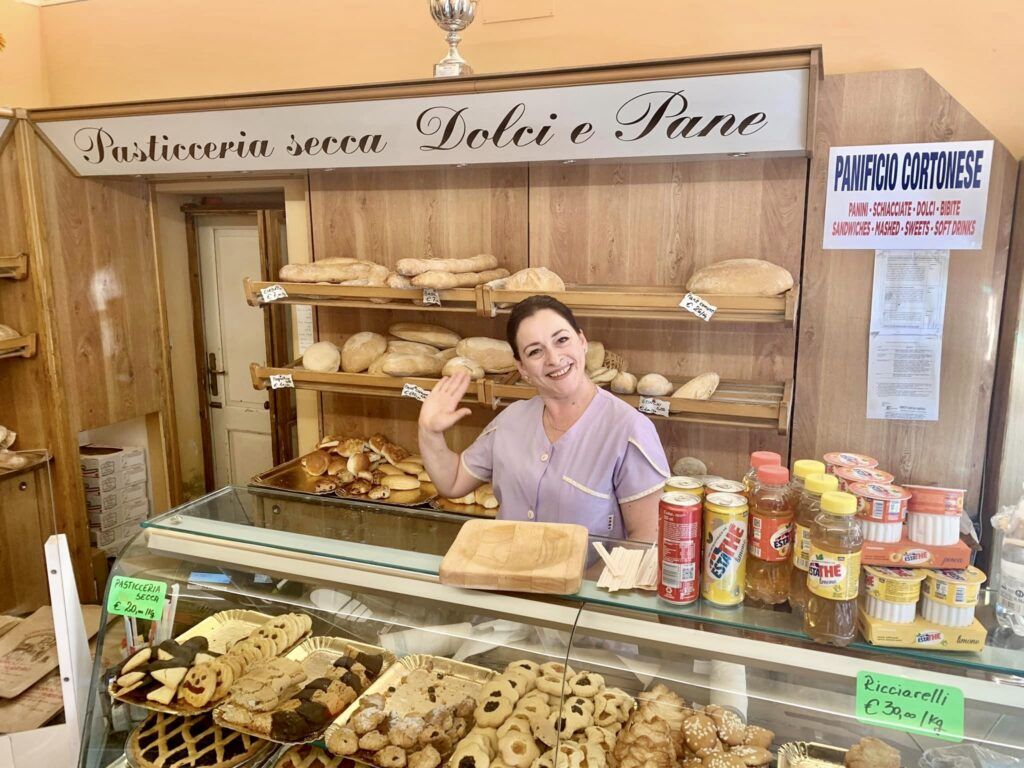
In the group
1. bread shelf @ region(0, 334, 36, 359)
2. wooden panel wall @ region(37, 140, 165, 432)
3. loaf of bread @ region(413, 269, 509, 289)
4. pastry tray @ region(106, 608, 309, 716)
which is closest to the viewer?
pastry tray @ region(106, 608, 309, 716)

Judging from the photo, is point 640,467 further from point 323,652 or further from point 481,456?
point 323,652

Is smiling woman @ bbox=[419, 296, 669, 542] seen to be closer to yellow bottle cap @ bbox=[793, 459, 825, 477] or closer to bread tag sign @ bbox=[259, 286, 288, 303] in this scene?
yellow bottle cap @ bbox=[793, 459, 825, 477]

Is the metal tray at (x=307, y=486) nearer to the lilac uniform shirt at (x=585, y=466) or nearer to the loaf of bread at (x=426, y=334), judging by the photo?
the loaf of bread at (x=426, y=334)

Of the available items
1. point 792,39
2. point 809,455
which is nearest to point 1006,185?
point 792,39

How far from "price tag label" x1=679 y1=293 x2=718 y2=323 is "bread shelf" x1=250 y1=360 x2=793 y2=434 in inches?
12.7

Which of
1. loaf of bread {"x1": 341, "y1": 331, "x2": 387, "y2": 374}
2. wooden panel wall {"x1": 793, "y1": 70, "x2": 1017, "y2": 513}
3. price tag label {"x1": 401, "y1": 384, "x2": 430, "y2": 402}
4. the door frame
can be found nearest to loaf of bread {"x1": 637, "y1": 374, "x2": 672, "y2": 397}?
wooden panel wall {"x1": 793, "y1": 70, "x2": 1017, "y2": 513}

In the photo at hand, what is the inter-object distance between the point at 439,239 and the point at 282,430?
1.75 metres

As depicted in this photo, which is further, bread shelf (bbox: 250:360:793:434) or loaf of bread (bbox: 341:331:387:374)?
loaf of bread (bbox: 341:331:387:374)

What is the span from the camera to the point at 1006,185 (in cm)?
259

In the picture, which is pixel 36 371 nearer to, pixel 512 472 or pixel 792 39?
pixel 512 472

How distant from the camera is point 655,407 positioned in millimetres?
2807

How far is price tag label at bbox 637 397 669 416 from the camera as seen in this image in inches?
110

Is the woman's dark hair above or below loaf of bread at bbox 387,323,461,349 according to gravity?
above

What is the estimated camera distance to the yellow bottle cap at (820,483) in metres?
1.14
